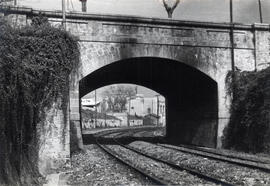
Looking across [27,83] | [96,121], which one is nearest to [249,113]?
[27,83]

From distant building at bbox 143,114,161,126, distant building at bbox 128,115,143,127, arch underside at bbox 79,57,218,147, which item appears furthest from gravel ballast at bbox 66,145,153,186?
distant building at bbox 143,114,161,126

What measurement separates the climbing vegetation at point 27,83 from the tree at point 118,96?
85191mm

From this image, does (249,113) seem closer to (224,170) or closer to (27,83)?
(224,170)

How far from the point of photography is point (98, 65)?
48.3ft

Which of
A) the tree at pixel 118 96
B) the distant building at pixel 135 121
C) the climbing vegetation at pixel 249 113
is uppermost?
the tree at pixel 118 96

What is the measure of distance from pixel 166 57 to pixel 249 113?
393cm

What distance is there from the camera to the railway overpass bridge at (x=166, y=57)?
13695 millimetres

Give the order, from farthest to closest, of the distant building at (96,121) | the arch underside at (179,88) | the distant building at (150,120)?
the distant building at (150,120) < the distant building at (96,121) < the arch underside at (179,88)

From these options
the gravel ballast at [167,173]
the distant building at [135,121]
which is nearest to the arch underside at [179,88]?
the gravel ballast at [167,173]

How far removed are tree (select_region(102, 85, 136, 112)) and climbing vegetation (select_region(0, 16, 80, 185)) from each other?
85191mm

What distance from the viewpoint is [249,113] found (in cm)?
1559

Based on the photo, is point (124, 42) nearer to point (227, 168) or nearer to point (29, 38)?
point (29, 38)

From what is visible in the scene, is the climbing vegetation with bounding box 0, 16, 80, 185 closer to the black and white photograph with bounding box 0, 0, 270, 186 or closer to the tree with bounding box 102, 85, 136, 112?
the black and white photograph with bounding box 0, 0, 270, 186

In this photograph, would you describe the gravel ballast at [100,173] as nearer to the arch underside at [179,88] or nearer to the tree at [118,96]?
the arch underside at [179,88]
